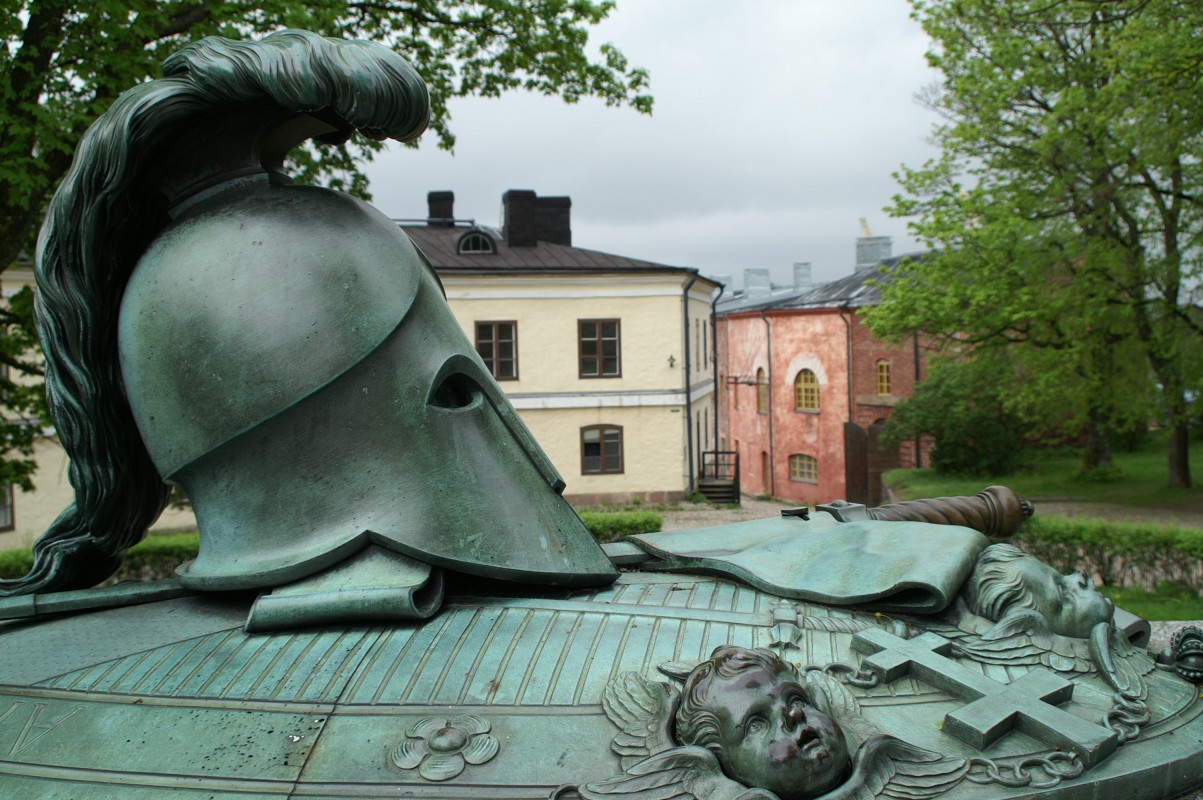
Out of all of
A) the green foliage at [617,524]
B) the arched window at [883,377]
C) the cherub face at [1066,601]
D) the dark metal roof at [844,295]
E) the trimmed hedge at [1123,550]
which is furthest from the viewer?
the arched window at [883,377]

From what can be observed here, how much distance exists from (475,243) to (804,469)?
13.2 meters

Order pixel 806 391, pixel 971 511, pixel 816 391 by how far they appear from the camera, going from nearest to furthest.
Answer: pixel 971 511, pixel 816 391, pixel 806 391

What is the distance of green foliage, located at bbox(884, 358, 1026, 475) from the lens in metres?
24.3

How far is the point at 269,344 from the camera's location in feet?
9.62

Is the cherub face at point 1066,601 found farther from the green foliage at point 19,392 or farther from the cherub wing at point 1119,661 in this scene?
the green foliage at point 19,392

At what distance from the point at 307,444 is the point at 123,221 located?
0.96 meters

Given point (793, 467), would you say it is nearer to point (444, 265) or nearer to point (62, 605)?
point (444, 265)

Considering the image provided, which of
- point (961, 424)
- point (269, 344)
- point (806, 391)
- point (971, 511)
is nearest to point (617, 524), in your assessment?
point (971, 511)

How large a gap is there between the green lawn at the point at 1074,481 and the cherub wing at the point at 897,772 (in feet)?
55.5

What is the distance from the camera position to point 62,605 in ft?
10.2

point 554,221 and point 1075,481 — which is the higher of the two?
point 554,221

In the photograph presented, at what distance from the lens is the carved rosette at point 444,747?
2188 millimetres

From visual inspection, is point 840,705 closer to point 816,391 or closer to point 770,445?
point 816,391

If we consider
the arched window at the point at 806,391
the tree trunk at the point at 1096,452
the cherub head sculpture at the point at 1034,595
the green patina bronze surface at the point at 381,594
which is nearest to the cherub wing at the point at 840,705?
the green patina bronze surface at the point at 381,594
